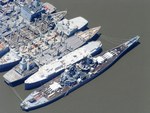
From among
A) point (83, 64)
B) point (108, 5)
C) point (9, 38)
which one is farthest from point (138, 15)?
point (9, 38)

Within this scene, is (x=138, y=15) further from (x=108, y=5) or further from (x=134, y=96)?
(x=134, y=96)

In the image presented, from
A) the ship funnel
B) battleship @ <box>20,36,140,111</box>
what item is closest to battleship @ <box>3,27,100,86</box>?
the ship funnel

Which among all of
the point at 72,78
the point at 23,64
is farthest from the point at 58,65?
the point at 23,64

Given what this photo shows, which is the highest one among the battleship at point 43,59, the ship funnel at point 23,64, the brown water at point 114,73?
the ship funnel at point 23,64

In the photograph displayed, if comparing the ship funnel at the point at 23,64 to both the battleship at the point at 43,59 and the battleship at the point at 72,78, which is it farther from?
the battleship at the point at 72,78

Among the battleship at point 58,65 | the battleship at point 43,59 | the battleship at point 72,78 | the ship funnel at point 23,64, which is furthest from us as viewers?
the ship funnel at point 23,64

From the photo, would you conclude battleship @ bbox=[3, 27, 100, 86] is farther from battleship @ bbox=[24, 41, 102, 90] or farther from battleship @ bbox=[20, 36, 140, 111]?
battleship @ bbox=[20, 36, 140, 111]

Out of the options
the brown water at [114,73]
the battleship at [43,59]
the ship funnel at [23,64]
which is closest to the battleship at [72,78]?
the brown water at [114,73]
